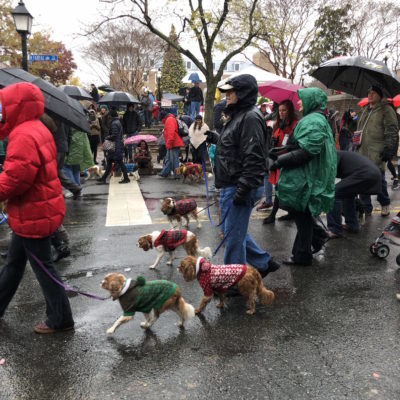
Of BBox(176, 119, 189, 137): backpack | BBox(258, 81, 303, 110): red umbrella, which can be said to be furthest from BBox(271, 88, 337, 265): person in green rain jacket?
BBox(176, 119, 189, 137): backpack

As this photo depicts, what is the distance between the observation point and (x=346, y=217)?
6.43 metres

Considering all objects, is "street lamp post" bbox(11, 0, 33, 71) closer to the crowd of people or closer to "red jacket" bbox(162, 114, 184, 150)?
"red jacket" bbox(162, 114, 184, 150)

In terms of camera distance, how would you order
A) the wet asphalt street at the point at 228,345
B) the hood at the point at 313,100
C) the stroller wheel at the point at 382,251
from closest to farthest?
the wet asphalt street at the point at 228,345, the hood at the point at 313,100, the stroller wheel at the point at 382,251

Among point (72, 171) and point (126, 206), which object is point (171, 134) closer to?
point (72, 171)

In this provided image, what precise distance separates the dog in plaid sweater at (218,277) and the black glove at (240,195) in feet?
1.96

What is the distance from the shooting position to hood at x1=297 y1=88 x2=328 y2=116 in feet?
15.0

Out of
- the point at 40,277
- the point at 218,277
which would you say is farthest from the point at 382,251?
the point at 40,277

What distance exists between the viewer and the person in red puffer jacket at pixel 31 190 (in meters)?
2.89

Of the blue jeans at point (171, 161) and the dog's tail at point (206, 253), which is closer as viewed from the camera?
the dog's tail at point (206, 253)

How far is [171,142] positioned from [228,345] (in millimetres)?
9004

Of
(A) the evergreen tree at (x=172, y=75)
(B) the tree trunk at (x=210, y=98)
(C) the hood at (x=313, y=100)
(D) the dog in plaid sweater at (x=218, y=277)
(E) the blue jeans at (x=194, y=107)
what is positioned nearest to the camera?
(D) the dog in plaid sweater at (x=218, y=277)

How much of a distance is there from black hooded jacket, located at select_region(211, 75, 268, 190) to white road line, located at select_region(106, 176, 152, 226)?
11.3 ft

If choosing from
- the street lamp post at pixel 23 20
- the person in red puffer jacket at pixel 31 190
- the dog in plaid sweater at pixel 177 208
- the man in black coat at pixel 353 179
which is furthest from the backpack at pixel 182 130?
the person in red puffer jacket at pixel 31 190

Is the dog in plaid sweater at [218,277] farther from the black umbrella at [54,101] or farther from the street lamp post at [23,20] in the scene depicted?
the street lamp post at [23,20]
